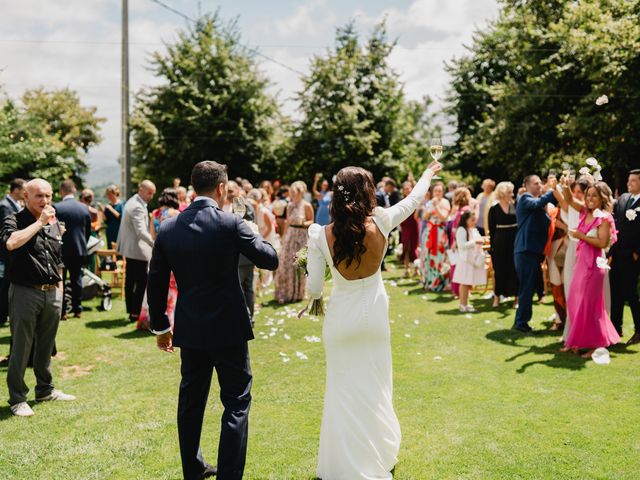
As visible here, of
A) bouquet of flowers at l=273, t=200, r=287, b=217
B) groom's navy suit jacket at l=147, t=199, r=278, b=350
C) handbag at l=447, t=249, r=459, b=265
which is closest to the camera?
groom's navy suit jacket at l=147, t=199, r=278, b=350

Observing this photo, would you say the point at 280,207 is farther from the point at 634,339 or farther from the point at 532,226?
the point at 634,339

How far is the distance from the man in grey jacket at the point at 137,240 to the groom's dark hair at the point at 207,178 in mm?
5783

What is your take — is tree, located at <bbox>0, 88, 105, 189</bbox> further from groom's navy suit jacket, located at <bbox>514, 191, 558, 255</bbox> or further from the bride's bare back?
the bride's bare back

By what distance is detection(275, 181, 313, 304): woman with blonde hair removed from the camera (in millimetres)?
11172

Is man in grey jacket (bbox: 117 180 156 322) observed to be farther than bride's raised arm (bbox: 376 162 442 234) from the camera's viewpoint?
Yes

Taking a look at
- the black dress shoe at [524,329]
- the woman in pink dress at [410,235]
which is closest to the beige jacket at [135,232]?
the black dress shoe at [524,329]

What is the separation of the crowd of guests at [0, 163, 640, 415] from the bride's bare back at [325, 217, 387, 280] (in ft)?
3.23

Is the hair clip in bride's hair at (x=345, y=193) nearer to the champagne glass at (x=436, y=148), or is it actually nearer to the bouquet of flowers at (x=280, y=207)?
the champagne glass at (x=436, y=148)

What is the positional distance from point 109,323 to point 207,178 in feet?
22.6

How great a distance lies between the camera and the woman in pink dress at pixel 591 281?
742cm

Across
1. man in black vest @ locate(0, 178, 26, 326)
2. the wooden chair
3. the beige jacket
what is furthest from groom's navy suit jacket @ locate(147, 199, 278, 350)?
the wooden chair

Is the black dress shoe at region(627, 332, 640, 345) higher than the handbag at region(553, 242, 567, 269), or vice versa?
the handbag at region(553, 242, 567, 269)

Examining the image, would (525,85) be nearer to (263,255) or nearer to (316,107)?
(316,107)

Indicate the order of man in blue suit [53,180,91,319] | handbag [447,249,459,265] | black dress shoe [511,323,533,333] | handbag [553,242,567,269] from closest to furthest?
black dress shoe [511,323,533,333], handbag [553,242,567,269], man in blue suit [53,180,91,319], handbag [447,249,459,265]
